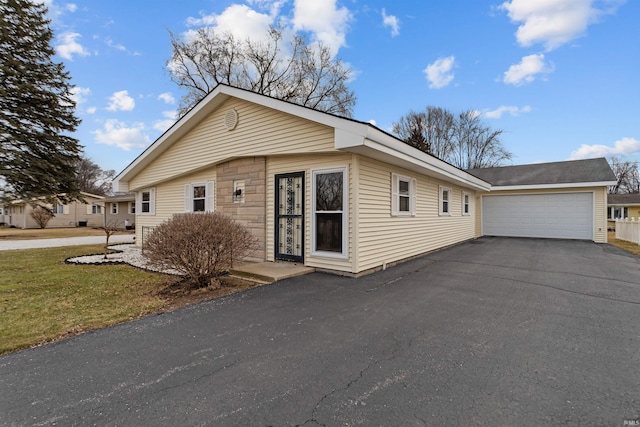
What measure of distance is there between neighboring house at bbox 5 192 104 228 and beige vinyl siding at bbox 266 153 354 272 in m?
28.0

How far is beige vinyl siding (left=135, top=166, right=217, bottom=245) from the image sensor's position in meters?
9.84

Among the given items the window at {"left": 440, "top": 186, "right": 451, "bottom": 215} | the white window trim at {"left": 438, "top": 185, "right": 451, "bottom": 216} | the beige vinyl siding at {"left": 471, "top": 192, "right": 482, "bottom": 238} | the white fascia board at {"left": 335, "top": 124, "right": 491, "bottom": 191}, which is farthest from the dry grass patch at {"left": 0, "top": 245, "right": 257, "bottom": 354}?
the beige vinyl siding at {"left": 471, "top": 192, "right": 482, "bottom": 238}

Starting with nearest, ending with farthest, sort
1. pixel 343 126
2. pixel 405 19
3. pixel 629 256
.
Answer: pixel 343 126, pixel 629 256, pixel 405 19

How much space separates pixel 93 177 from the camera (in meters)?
42.0

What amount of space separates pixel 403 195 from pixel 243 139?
15.0ft

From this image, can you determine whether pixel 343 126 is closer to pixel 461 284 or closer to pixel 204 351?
pixel 461 284

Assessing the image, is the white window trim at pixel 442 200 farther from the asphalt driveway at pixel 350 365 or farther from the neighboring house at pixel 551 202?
the asphalt driveway at pixel 350 365

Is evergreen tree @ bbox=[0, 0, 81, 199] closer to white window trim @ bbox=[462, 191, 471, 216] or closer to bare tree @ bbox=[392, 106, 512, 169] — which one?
white window trim @ bbox=[462, 191, 471, 216]

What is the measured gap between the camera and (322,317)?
13.5 ft

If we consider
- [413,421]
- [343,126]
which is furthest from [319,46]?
[413,421]

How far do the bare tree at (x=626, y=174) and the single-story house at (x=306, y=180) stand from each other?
45780 mm

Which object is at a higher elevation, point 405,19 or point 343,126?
point 405,19

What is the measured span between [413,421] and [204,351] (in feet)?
7.00

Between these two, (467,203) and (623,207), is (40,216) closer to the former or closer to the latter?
(467,203)
